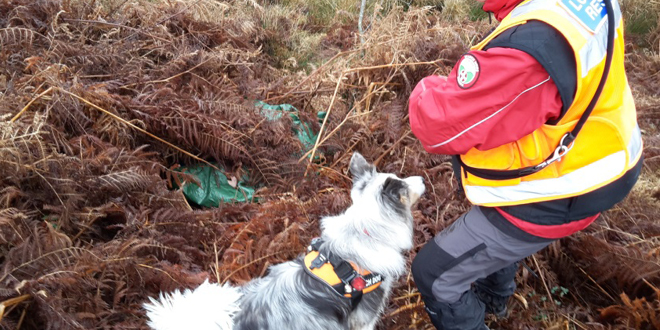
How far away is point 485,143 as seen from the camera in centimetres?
201

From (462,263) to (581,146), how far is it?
3.05 feet

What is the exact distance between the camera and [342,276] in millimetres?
2592

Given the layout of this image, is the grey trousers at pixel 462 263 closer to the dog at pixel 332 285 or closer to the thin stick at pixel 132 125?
the dog at pixel 332 285

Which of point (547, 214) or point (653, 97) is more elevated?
point (547, 214)

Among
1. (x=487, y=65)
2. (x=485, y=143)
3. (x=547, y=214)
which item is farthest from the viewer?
(x=547, y=214)

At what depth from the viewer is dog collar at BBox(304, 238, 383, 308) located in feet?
8.48

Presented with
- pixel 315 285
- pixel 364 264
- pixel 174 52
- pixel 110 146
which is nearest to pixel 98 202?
pixel 110 146

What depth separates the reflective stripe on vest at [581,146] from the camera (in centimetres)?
189

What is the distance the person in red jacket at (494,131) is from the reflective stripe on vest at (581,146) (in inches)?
2.5

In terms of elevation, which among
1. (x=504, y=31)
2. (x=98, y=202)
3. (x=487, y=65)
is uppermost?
(x=504, y=31)

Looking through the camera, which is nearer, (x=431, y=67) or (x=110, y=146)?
(x=110, y=146)

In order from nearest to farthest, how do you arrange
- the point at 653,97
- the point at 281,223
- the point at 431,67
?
the point at 281,223
the point at 431,67
the point at 653,97

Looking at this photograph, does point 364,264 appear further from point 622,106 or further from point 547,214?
point 622,106

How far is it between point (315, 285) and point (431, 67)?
383cm
